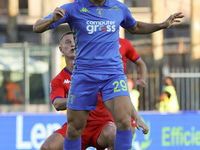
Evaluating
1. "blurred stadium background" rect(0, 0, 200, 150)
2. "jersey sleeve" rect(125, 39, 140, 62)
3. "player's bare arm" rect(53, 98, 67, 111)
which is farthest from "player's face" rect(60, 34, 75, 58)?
"blurred stadium background" rect(0, 0, 200, 150)

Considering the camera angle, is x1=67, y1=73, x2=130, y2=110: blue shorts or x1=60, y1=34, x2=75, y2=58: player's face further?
x1=60, y1=34, x2=75, y2=58: player's face

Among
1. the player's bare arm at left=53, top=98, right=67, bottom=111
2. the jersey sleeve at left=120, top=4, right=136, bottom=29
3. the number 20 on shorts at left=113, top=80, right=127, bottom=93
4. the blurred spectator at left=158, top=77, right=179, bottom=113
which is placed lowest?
the blurred spectator at left=158, top=77, right=179, bottom=113

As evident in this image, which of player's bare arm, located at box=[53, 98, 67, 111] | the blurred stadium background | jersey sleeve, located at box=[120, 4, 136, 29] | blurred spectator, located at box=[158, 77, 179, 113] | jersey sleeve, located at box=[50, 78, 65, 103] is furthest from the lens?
blurred spectator, located at box=[158, 77, 179, 113]

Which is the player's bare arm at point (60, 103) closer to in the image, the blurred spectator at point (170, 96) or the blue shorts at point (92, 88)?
the blue shorts at point (92, 88)

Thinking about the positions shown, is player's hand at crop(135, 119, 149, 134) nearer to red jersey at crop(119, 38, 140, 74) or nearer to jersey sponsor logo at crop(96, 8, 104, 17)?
jersey sponsor logo at crop(96, 8, 104, 17)

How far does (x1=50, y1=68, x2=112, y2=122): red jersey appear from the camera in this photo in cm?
584

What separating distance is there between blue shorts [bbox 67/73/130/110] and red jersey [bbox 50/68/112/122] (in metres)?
0.82

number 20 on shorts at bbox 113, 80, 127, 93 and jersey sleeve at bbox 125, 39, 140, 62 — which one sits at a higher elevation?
jersey sleeve at bbox 125, 39, 140, 62

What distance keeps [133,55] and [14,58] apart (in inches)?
275

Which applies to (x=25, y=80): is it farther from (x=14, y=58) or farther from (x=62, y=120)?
(x=62, y=120)

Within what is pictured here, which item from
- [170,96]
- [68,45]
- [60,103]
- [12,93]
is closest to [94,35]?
[60,103]

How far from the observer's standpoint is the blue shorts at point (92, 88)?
491 cm

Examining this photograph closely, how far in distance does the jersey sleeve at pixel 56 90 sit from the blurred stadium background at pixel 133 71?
397 centimetres

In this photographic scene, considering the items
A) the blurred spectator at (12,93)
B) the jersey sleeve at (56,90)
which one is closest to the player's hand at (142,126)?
the jersey sleeve at (56,90)
